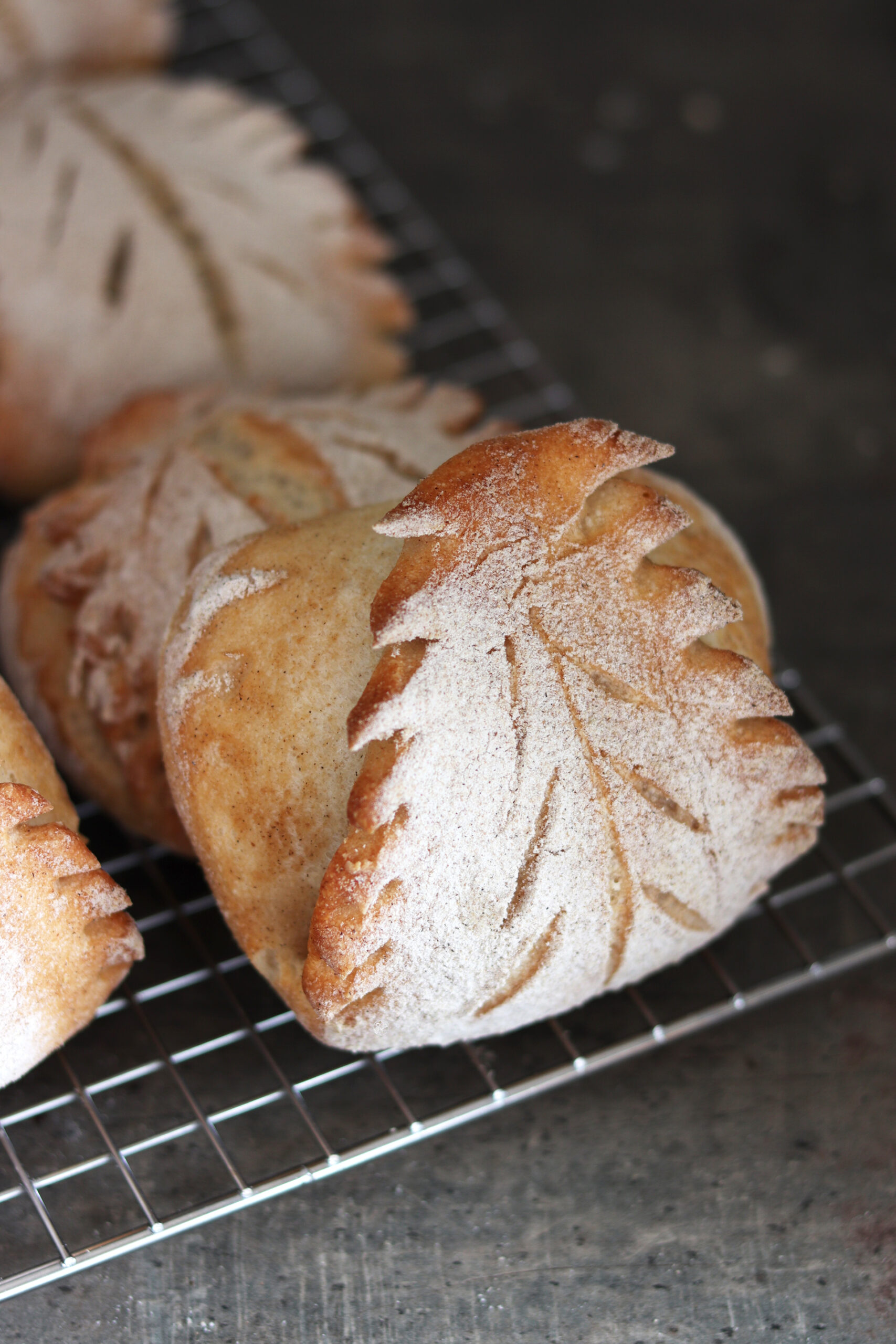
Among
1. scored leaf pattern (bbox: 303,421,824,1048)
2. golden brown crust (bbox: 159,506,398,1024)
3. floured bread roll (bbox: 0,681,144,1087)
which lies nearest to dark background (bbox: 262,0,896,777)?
scored leaf pattern (bbox: 303,421,824,1048)

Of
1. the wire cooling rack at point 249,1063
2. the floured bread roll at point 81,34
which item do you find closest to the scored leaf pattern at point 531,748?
the wire cooling rack at point 249,1063

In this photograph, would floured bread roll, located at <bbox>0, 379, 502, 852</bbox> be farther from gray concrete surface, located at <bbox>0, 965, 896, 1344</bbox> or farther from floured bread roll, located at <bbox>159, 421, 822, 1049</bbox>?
gray concrete surface, located at <bbox>0, 965, 896, 1344</bbox>

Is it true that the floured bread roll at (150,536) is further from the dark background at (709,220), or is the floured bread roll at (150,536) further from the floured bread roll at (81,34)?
the floured bread roll at (81,34)

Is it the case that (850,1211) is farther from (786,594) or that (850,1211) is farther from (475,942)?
(786,594)

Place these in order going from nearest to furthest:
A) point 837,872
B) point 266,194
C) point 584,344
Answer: point 837,872, point 266,194, point 584,344

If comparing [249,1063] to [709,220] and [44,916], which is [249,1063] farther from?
[709,220]

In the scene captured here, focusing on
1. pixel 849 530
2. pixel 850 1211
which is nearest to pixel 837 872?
pixel 850 1211

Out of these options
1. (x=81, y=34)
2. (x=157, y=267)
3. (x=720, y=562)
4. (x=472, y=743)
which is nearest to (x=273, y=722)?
(x=472, y=743)
